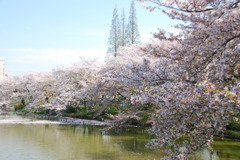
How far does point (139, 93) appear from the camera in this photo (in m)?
3.70

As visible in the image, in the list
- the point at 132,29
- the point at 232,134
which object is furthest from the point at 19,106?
the point at 232,134

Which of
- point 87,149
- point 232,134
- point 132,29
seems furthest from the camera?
Result: point 132,29

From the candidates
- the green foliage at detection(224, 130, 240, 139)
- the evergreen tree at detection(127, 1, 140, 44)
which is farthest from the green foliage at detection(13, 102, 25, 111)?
the green foliage at detection(224, 130, 240, 139)

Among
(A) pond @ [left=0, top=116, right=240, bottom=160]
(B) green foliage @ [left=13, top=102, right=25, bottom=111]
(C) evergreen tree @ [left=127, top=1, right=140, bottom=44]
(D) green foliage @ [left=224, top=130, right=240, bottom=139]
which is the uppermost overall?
(C) evergreen tree @ [left=127, top=1, right=140, bottom=44]

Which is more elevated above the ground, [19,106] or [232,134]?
[19,106]

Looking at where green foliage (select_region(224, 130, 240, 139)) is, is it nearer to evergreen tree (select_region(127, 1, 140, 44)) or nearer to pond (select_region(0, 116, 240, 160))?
pond (select_region(0, 116, 240, 160))

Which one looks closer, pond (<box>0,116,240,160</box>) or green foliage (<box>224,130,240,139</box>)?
pond (<box>0,116,240,160</box>)

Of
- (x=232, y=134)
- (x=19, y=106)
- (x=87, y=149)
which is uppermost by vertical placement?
(x=19, y=106)

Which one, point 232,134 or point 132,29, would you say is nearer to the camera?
point 232,134

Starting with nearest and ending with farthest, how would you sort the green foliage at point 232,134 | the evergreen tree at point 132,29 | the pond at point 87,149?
the pond at point 87,149 < the green foliage at point 232,134 < the evergreen tree at point 132,29

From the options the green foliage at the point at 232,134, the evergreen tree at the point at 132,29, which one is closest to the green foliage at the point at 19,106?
the evergreen tree at the point at 132,29

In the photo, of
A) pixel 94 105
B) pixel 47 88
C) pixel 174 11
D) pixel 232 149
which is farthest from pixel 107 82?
pixel 47 88

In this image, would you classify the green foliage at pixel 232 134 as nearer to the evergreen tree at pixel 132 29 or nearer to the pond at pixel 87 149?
the pond at pixel 87 149

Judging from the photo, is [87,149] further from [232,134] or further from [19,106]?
[19,106]
